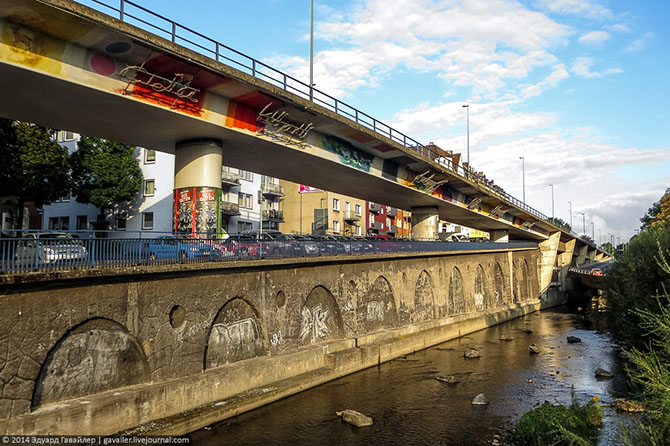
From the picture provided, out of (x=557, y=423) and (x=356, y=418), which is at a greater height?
(x=557, y=423)

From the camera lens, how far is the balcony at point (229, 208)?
50.4 meters

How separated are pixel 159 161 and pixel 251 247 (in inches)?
1243

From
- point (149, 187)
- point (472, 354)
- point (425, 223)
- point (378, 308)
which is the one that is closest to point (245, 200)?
point (149, 187)

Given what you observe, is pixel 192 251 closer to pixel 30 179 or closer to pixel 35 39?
pixel 35 39

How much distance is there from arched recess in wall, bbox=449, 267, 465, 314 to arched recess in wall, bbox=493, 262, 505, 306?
9350mm

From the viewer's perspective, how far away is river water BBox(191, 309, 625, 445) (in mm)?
17219

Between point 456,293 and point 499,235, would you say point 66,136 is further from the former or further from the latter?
point 499,235

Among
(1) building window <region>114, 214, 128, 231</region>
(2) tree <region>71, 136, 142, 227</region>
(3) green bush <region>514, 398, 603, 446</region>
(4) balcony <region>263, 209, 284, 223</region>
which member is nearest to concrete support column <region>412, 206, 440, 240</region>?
(4) balcony <region>263, 209, 284, 223</region>

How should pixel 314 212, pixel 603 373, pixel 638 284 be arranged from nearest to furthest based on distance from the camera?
pixel 638 284, pixel 603 373, pixel 314 212

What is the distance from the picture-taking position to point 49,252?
46.1 feet

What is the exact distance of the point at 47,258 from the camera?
14.0 meters

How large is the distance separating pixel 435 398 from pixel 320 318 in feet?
22.8

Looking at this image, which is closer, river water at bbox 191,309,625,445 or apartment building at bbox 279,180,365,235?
river water at bbox 191,309,625,445

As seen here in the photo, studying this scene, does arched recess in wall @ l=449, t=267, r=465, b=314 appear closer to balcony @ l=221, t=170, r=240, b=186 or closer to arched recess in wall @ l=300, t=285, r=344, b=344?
arched recess in wall @ l=300, t=285, r=344, b=344
